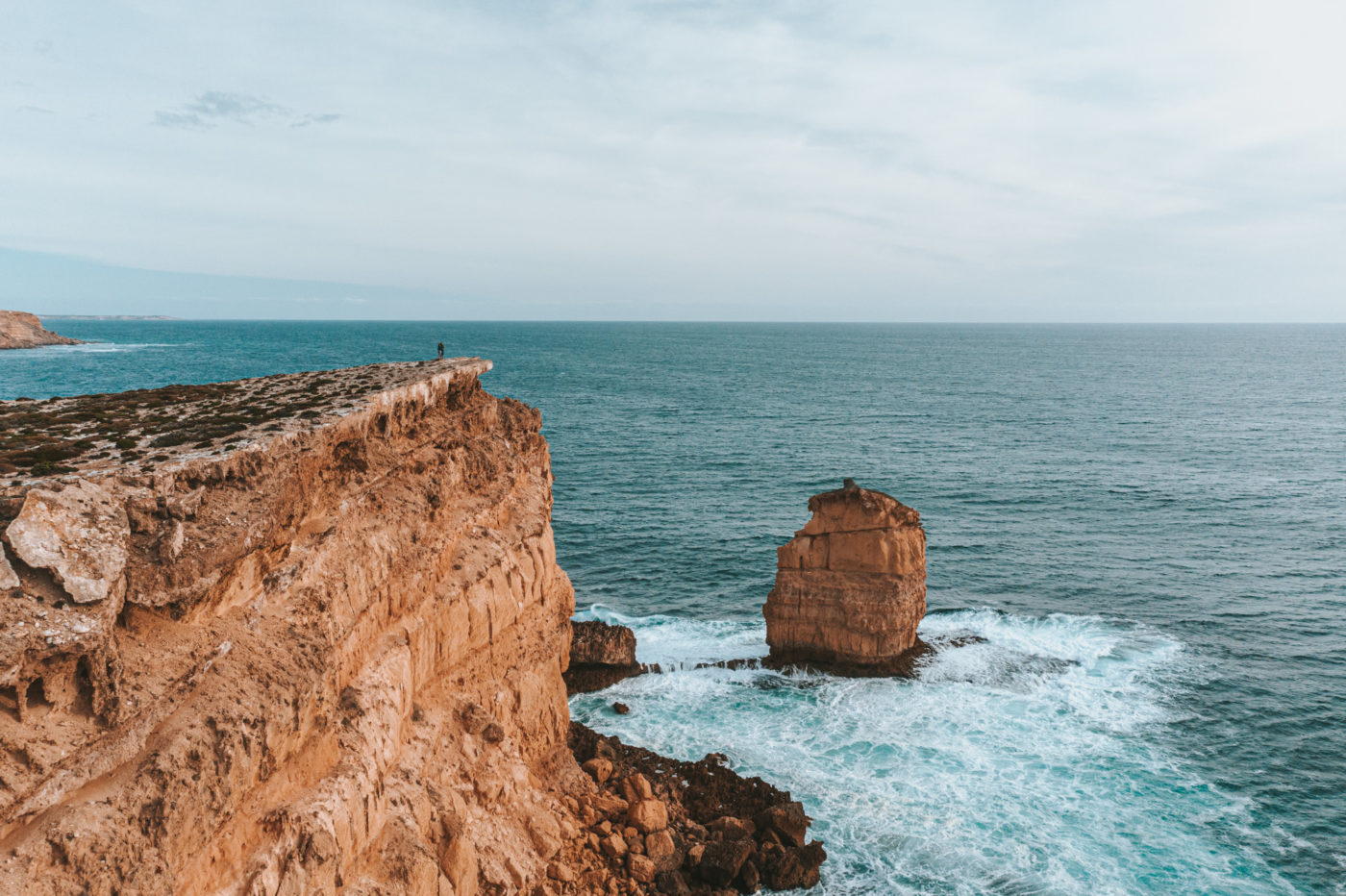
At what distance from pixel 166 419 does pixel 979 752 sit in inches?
1054

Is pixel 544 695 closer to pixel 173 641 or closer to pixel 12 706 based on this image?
pixel 173 641

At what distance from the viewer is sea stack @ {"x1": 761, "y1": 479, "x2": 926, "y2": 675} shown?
34406mm

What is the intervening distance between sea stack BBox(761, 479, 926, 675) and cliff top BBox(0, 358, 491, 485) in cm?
1772

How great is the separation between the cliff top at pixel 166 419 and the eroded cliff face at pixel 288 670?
308mm

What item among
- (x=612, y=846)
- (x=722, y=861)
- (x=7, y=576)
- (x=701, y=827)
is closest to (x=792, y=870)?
(x=722, y=861)

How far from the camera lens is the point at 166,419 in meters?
17.2

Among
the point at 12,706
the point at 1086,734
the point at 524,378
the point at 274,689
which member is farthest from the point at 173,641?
the point at 524,378

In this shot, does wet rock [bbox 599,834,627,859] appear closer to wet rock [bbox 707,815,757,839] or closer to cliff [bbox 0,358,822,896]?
cliff [bbox 0,358,822,896]

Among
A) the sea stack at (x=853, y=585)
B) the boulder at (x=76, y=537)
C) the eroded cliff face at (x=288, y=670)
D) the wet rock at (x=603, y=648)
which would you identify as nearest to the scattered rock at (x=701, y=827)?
the eroded cliff face at (x=288, y=670)

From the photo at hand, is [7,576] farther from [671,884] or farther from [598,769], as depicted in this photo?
[598,769]

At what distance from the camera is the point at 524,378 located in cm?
13750

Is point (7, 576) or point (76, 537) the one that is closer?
point (7, 576)

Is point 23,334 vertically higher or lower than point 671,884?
higher

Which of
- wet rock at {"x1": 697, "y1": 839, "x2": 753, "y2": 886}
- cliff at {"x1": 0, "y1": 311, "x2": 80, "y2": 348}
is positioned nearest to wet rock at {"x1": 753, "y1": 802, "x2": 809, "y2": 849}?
wet rock at {"x1": 697, "y1": 839, "x2": 753, "y2": 886}
